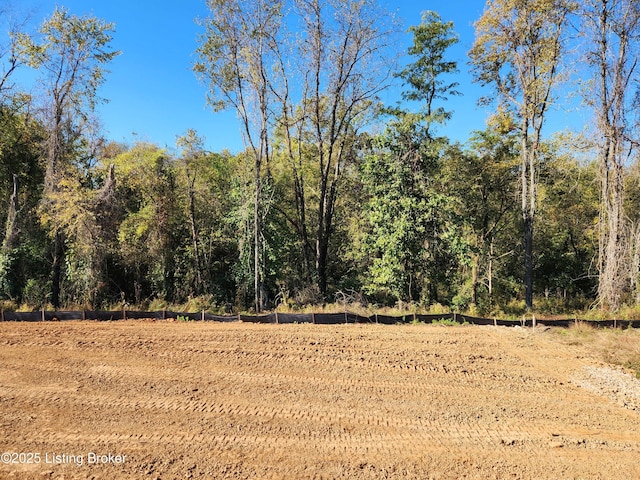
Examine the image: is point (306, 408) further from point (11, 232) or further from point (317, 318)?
point (11, 232)

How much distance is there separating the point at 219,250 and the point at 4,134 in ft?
28.1

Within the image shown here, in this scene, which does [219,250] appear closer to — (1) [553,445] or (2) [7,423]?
(2) [7,423]

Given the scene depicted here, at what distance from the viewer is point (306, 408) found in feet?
17.3

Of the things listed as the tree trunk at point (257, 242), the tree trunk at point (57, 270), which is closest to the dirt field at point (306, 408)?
the tree trunk at point (57, 270)

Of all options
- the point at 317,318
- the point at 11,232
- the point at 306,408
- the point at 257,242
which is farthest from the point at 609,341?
the point at 11,232

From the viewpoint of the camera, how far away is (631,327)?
1011cm

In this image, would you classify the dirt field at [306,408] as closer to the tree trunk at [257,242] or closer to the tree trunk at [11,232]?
the tree trunk at [257,242]

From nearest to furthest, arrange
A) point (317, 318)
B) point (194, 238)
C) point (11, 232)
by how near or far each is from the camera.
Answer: point (317, 318) < point (11, 232) < point (194, 238)

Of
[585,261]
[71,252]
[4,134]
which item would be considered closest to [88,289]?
[71,252]

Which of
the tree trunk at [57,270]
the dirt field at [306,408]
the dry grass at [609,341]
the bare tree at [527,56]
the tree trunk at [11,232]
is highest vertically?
the bare tree at [527,56]

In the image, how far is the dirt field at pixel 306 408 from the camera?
4.05 metres

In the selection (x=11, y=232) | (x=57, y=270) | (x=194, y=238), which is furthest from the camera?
(x=194, y=238)

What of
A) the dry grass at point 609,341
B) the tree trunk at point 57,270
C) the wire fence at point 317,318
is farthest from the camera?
the tree trunk at point 57,270

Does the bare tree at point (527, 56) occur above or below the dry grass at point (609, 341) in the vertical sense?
above
